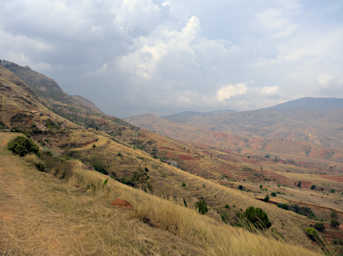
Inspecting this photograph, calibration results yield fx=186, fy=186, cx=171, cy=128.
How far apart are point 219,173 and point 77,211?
73365mm

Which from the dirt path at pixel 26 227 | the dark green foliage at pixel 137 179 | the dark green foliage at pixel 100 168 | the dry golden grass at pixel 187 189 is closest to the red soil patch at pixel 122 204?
the dirt path at pixel 26 227

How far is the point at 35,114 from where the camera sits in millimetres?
50656

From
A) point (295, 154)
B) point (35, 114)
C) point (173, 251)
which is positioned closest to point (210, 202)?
point (173, 251)

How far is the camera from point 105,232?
Answer: 3.58m

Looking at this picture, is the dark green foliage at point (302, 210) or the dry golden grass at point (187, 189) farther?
the dark green foliage at point (302, 210)

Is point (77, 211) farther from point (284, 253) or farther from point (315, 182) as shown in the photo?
point (315, 182)

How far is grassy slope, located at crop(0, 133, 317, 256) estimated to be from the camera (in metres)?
3.05

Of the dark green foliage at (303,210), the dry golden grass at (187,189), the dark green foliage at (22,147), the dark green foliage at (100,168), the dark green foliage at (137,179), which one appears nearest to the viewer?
the dark green foliage at (22,147)

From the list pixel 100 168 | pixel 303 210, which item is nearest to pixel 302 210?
pixel 303 210

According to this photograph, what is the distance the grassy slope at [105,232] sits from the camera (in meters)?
3.05

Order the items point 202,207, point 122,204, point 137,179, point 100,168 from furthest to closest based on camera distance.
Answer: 1. point 100,168
2. point 137,179
3. point 202,207
4. point 122,204

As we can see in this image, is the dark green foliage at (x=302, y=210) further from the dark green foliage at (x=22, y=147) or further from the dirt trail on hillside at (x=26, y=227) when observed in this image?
the dirt trail on hillside at (x=26, y=227)

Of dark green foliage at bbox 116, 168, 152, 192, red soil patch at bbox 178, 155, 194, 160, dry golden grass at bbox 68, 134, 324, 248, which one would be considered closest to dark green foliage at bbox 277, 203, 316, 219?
dry golden grass at bbox 68, 134, 324, 248

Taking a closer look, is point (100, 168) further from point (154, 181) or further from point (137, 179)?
point (154, 181)
